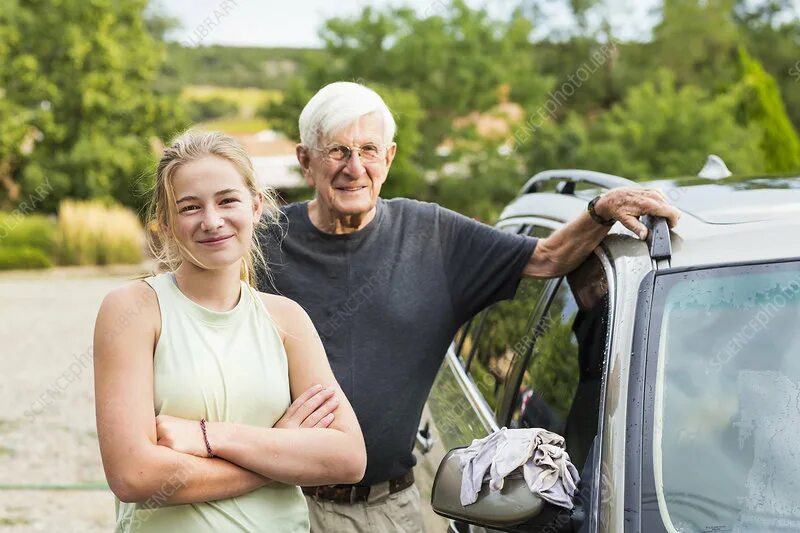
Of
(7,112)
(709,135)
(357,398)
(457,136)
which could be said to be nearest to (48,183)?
(7,112)

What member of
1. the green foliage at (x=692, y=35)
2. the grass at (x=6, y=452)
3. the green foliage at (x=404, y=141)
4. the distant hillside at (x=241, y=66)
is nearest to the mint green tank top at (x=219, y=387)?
the grass at (x=6, y=452)

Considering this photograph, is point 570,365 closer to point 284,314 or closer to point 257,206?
point 284,314

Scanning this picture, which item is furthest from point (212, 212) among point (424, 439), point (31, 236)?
point (31, 236)

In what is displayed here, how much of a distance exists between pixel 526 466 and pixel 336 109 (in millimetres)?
1271

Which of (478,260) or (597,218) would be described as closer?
(597,218)

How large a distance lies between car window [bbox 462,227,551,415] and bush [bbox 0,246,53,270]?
84.2 feet

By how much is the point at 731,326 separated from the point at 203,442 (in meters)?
1.18

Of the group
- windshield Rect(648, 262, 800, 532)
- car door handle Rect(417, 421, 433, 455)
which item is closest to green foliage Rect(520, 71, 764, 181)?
→ car door handle Rect(417, 421, 433, 455)

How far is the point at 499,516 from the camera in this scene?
2.20m

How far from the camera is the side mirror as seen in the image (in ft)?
7.14

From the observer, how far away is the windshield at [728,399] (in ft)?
6.95

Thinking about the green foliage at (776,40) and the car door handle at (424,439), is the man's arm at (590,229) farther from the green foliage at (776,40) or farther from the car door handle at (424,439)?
the green foliage at (776,40)

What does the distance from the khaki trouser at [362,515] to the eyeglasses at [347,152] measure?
96 centimetres

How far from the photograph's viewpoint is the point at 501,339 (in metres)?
3.55
